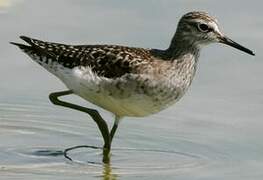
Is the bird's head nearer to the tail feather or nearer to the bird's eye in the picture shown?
the bird's eye

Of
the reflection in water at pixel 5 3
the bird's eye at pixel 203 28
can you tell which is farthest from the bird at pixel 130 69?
the reflection in water at pixel 5 3

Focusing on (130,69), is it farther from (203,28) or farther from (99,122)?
(203,28)

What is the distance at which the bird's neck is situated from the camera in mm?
14469

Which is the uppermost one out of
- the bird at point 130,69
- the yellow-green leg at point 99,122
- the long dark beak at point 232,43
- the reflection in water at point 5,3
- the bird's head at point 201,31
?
the reflection in water at point 5,3

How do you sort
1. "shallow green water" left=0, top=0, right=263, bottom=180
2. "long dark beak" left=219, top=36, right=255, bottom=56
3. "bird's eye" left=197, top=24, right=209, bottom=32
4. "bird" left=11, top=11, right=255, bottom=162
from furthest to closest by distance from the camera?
"bird's eye" left=197, top=24, right=209, bottom=32, "long dark beak" left=219, top=36, right=255, bottom=56, "bird" left=11, top=11, right=255, bottom=162, "shallow green water" left=0, top=0, right=263, bottom=180

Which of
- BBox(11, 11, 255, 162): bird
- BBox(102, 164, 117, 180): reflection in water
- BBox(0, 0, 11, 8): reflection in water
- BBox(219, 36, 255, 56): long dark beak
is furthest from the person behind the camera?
BBox(0, 0, 11, 8): reflection in water

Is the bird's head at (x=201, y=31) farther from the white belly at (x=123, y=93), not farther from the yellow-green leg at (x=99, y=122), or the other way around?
the yellow-green leg at (x=99, y=122)

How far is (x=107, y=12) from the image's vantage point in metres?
17.2

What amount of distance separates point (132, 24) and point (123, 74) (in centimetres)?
290

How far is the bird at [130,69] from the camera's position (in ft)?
45.8

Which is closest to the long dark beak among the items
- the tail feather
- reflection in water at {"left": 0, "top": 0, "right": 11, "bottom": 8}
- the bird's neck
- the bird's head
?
the bird's head

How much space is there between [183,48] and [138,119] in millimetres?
1311

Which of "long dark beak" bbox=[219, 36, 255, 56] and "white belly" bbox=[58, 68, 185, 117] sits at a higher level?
"long dark beak" bbox=[219, 36, 255, 56]

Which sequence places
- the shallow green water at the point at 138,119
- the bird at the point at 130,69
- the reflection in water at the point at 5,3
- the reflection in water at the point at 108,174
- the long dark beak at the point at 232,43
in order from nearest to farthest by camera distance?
1. the reflection in water at the point at 108,174
2. the shallow green water at the point at 138,119
3. the bird at the point at 130,69
4. the long dark beak at the point at 232,43
5. the reflection in water at the point at 5,3
